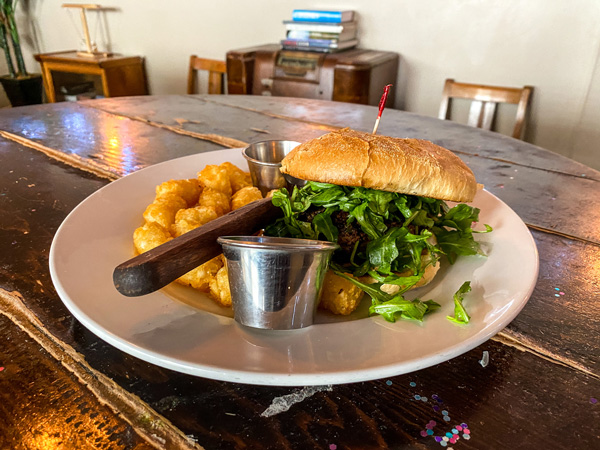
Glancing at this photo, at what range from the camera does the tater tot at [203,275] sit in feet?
3.44

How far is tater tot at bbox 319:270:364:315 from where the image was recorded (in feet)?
3.27

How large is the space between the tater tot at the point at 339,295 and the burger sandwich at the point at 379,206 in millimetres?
24

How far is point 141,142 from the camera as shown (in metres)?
2.18

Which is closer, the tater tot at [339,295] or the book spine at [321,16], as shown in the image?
the tater tot at [339,295]

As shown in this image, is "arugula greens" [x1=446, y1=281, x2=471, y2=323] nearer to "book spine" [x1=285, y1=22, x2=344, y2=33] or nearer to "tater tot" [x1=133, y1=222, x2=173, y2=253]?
"tater tot" [x1=133, y1=222, x2=173, y2=253]

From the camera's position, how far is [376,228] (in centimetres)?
118

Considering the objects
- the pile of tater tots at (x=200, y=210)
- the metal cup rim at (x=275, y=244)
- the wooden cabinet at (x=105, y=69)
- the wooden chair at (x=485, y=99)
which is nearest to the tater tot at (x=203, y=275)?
the pile of tater tots at (x=200, y=210)

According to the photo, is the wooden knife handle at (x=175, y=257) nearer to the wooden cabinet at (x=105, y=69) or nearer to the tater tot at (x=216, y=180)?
the tater tot at (x=216, y=180)

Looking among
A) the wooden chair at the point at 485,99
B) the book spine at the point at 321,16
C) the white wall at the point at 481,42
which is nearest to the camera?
the white wall at the point at 481,42

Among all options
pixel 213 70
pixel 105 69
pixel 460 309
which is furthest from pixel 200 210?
pixel 105 69

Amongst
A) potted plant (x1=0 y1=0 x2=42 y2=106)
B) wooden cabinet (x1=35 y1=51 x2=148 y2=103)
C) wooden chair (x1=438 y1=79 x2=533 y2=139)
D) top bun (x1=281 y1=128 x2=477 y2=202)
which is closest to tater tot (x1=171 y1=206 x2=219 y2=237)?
top bun (x1=281 y1=128 x2=477 y2=202)

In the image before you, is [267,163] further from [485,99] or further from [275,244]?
[485,99]

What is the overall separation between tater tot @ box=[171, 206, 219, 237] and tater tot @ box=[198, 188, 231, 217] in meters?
0.08

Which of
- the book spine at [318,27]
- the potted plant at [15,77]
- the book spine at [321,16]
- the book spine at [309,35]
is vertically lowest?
the potted plant at [15,77]
